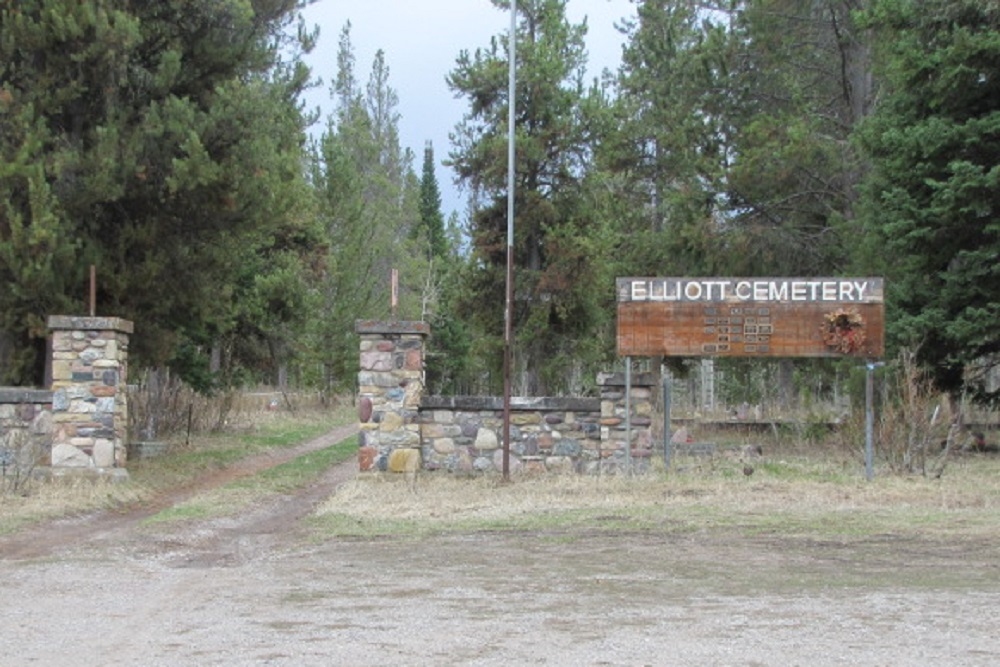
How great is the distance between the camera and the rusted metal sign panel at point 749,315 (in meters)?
15.3

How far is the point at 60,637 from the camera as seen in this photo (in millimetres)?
7098

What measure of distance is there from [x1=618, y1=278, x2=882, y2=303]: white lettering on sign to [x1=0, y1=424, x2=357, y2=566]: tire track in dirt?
504 cm

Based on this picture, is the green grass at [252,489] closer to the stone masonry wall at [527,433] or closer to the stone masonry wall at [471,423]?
the stone masonry wall at [471,423]

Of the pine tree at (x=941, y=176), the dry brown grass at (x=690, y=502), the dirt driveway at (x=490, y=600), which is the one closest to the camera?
the dirt driveway at (x=490, y=600)

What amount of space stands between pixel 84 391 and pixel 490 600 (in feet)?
27.9

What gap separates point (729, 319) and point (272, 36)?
31.3 ft

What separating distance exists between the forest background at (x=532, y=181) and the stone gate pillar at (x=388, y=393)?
3.38 metres

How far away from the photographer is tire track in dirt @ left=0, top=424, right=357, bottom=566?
10711mm

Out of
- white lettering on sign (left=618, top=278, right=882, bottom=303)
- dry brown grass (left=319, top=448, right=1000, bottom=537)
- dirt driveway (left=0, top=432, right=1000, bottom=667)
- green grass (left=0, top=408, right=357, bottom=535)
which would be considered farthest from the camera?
white lettering on sign (left=618, top=278, right=882, bottom=303)

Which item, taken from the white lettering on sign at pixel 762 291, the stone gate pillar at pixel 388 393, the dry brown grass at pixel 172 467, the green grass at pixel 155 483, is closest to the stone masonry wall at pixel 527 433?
the stone gate pillar at pixel 388 393

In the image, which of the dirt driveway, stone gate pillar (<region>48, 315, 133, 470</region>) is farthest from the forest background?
the dirt driveway

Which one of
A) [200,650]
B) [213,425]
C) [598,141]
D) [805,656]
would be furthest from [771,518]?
[598,141]

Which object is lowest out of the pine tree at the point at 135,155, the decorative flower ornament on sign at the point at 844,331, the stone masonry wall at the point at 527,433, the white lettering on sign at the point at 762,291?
the stone masonry wall at the point at 527,433

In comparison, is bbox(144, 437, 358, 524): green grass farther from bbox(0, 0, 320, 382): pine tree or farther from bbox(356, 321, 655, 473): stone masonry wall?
bbox(0, 0, 320, 382): pine tree
